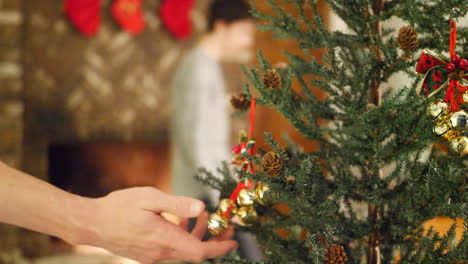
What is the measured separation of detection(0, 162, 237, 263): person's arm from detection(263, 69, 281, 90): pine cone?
0.64 ft

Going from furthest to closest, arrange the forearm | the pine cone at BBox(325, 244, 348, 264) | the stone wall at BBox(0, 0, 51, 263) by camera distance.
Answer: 1. the stone wall at BBox(0, 0, 51, 263)
2. the forearm
3. the pine cone at BBox(325, 244, 348, 264)

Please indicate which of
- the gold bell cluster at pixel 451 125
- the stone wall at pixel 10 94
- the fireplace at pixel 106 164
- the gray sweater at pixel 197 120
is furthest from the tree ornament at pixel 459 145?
the fireplace at pixel 106 164

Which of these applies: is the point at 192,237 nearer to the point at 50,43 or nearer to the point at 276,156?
the point at 276,156

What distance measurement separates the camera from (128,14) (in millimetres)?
3039

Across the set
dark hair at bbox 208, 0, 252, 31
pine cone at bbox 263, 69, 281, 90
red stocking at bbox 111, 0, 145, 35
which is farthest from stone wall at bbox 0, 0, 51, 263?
pine cone at bbox 263, 69, 281, 90

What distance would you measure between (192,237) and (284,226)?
149 millimetres

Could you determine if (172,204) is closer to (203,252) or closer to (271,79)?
(203,252)

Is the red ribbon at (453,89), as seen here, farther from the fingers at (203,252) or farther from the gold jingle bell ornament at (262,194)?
the fingers at (203,252)

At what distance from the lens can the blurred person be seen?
198 centimetres

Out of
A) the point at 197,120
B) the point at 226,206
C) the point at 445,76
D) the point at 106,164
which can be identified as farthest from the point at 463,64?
the point at 106,164

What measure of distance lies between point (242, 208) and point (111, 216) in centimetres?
19

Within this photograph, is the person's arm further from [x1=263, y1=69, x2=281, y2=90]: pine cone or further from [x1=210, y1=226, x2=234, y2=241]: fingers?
[x1=263, y1=69, x2=281, y2=90]: pine cone

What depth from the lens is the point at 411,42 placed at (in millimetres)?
542

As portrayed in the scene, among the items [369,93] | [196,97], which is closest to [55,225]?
[369,93]
